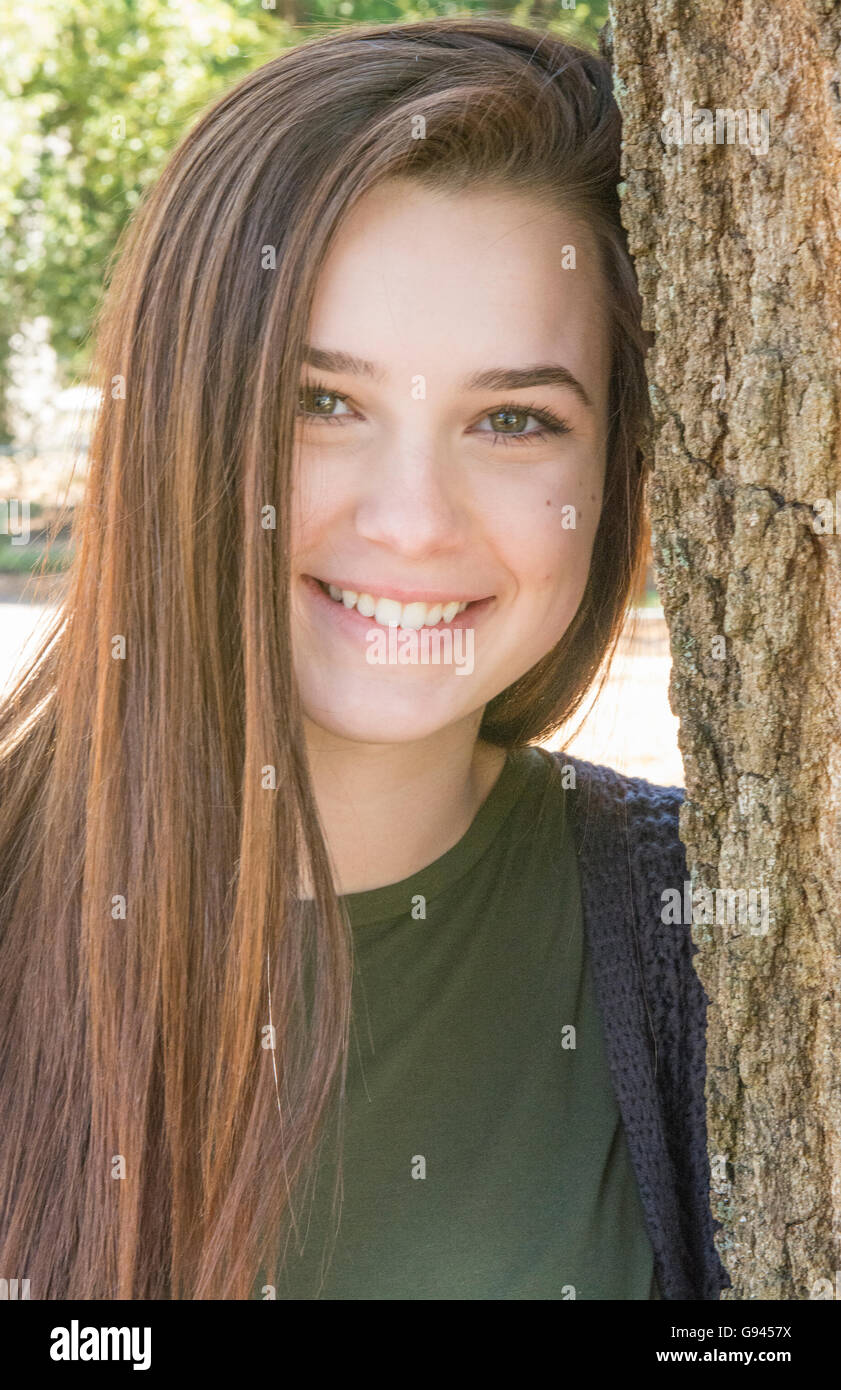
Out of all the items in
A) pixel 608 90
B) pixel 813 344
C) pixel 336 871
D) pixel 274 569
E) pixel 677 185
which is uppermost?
pixel 608 90

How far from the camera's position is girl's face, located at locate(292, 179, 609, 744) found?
4.81 ft

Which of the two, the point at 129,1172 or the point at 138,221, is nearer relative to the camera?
the point at 129,1172

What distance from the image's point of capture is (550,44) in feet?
5.42

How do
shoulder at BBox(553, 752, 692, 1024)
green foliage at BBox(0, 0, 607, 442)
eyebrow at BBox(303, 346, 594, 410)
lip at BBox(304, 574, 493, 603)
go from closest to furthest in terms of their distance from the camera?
1. eyebrow at BBox(303, 346, 594, 410)
2. lip at BBox(304, 574, 493, 603)
3. shoulder at BBox(553, 752, 692, 1024)
4. green foliage at BBox(0, 0, 607, 442)

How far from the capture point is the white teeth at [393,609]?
1578 mm

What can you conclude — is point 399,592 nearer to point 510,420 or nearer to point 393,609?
point 393,609

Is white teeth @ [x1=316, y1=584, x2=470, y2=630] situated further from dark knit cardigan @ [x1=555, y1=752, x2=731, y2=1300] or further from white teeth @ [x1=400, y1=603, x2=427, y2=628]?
dark knit cardigan @ [x1=555, y1=752, x2=731, y2=1300]

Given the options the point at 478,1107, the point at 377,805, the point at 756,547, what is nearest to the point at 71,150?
the point at 377,805

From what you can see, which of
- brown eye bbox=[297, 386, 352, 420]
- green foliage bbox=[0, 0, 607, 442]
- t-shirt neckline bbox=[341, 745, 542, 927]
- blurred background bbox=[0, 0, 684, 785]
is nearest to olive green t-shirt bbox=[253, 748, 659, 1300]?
t-shirt neckline bbox=[341, 745, 542, 927]

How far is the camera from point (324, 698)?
1.60 metres

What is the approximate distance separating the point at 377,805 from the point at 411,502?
469 millimetres
